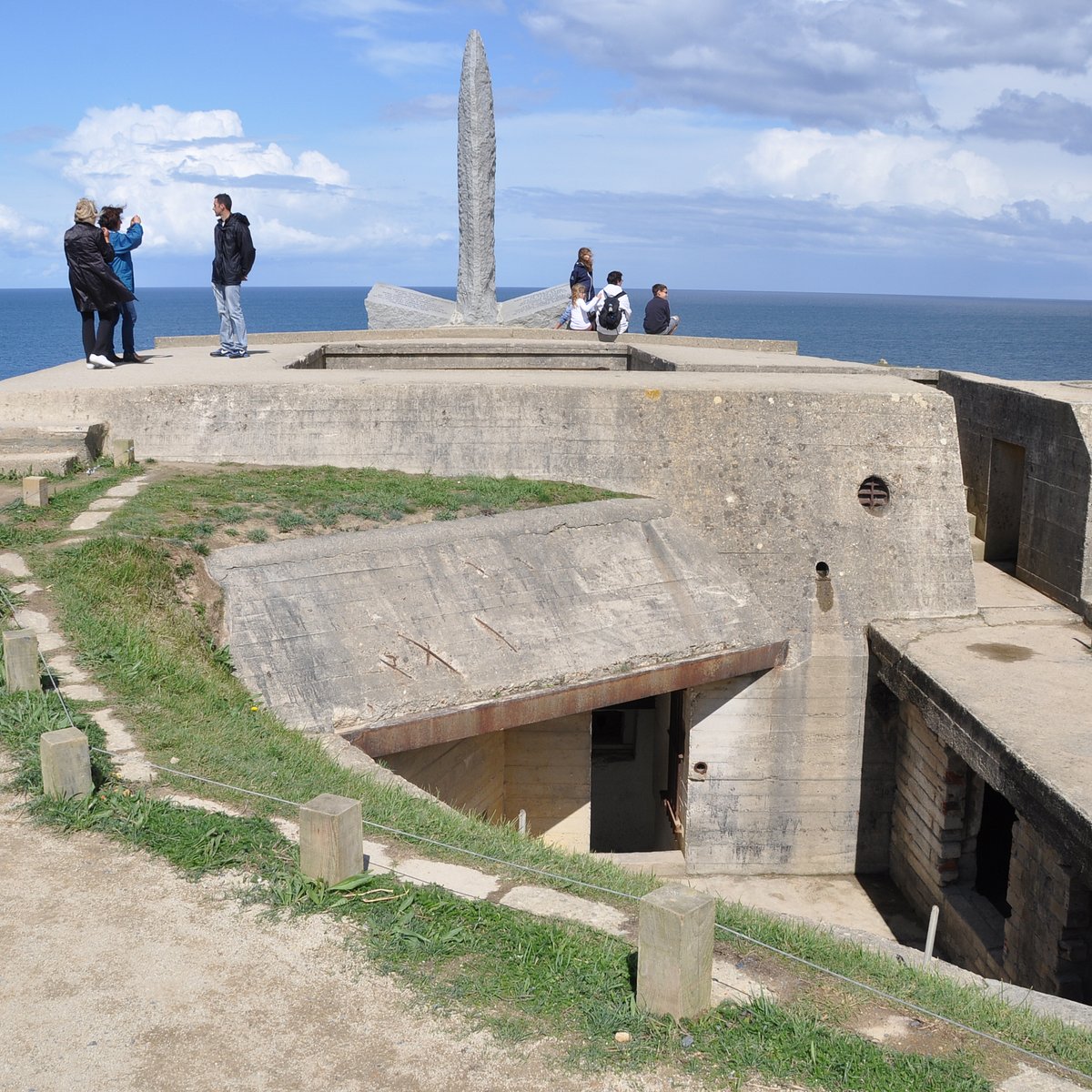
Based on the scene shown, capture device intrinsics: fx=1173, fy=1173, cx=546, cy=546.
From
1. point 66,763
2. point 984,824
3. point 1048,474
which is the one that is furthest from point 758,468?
point 66,763

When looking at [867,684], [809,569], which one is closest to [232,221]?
[809,569]

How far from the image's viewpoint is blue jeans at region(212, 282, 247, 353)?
1320cm

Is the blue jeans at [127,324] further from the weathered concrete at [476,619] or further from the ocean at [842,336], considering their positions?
the ocean at [842,336]

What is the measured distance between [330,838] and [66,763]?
1469 millimetres

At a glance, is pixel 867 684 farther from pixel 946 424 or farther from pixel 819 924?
pixel 819 924

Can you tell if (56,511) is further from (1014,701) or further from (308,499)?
(1014,701)

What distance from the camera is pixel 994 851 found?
11570 mm

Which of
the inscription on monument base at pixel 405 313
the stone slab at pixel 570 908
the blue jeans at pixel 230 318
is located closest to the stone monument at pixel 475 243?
the inscription on monument base at pixel 405 313

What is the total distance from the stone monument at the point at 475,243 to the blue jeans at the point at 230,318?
6734mm

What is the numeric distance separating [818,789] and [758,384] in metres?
4.22

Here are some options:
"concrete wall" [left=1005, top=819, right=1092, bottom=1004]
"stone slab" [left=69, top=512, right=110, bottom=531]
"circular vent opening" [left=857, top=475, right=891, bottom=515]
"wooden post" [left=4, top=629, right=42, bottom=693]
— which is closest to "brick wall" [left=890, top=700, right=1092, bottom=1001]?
"concrete wall" [left=1005, top=819, right=1092, bottom=1004]

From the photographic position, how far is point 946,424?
12.0 m

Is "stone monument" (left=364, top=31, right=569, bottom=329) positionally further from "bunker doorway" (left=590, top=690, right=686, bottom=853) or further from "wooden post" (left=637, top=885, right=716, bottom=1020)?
"wooden post" (left=637, top=885, right=716, bottom=1020)

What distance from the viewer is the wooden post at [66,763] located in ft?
17.9
